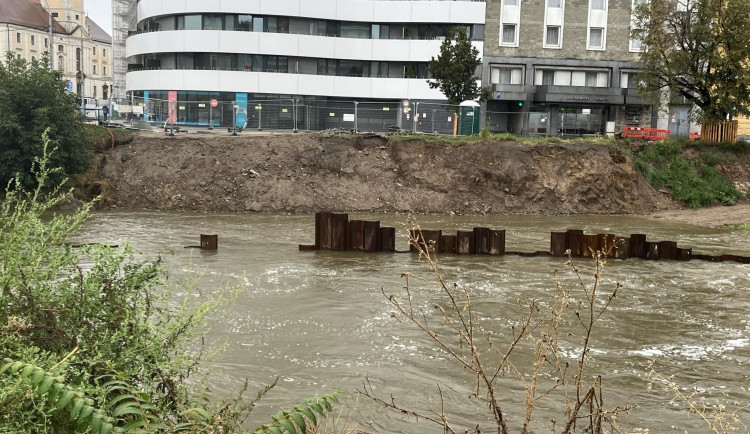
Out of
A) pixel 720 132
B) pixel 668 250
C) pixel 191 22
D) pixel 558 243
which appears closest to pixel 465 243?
pixel 558 243

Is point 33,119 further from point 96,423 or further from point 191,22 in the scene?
point 96,423

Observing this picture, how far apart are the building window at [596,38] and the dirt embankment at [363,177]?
20.5 m

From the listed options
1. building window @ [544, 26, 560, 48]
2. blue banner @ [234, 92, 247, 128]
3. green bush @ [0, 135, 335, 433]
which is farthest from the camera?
building window @ [544, 26, 560, 48]

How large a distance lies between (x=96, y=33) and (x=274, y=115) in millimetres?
118375

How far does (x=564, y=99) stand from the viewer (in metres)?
53.7

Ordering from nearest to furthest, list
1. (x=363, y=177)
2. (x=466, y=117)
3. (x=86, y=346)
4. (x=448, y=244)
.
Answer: (x=86, y=346)
(x=448, y=244)
(x=363, y=177)
(x=466, y=117)

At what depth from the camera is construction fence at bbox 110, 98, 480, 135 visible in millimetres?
39531

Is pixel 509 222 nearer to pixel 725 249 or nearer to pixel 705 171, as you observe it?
pixel 725 249

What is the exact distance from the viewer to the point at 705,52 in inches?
1460

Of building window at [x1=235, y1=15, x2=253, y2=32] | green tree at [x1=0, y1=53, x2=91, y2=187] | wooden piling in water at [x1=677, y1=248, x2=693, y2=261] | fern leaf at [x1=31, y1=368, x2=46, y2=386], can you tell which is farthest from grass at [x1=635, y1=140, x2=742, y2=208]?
fern leaf at [x1=31, y1=368, x2=46, y2=386]

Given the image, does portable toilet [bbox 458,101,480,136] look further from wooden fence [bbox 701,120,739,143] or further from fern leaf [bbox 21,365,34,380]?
fern leaf [bbox 21,365,34,380]

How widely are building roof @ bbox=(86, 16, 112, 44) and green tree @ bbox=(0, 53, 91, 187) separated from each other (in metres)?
120

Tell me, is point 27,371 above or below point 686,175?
below

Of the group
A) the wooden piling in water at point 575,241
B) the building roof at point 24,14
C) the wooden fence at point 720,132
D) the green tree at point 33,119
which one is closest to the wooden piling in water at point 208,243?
the wooden piling in water at point 575,241
